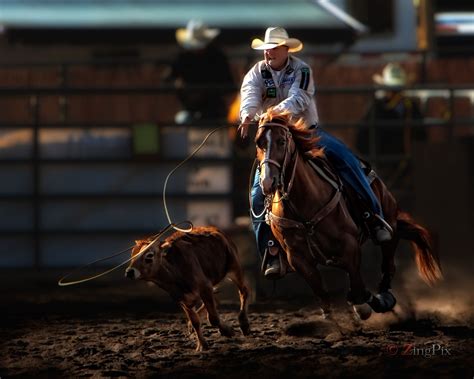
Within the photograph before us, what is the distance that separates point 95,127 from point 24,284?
5.53 feet

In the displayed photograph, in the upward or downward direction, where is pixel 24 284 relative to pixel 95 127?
downward

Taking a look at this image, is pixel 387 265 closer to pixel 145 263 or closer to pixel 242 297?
pixel 242 297

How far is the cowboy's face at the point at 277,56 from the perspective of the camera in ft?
25.1

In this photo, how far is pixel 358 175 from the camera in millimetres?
7875

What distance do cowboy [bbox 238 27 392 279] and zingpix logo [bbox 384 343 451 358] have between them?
972 mm

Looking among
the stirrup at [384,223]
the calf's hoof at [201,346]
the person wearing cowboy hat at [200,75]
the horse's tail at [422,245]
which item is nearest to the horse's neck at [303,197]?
the stirrup at [384,223]

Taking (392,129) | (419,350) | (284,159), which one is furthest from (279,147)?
(392,129)

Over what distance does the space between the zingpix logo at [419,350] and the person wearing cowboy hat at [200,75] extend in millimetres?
5273

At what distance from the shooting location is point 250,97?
766 cm

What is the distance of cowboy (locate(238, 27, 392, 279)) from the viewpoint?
7578 mm

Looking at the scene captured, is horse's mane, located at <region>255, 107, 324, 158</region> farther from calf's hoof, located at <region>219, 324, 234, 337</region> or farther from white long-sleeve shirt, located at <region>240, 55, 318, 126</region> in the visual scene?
calf's hoof, located at <region>219, 324, 234, 337</region>

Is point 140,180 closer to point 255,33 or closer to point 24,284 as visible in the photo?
point 24,284

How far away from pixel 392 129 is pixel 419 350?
17.4 feet

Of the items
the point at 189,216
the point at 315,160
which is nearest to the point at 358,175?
the point at 315,160
